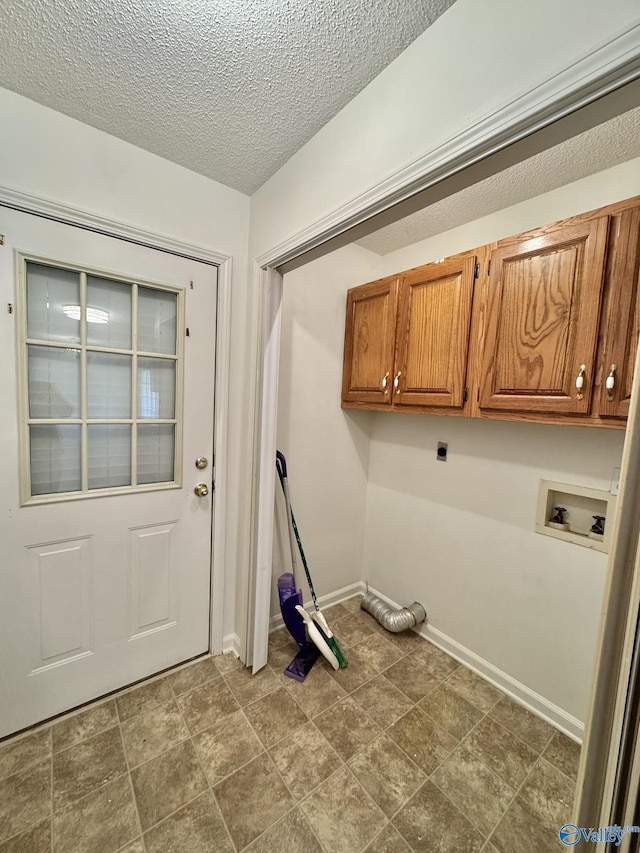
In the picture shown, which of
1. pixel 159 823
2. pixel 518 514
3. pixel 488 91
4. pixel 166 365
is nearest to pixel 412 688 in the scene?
pixel 518 514

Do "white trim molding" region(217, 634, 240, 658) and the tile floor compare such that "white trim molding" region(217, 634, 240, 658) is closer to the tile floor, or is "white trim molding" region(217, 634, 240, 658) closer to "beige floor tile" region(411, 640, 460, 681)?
the tile floor

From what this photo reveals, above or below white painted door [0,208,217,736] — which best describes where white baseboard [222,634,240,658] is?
below

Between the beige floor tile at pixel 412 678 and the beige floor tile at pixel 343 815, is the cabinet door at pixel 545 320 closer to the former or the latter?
the beige floor tile at pixel 412 678

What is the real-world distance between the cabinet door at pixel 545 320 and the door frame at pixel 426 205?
0.69 m

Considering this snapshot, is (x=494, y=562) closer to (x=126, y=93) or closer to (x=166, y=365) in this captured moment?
(x=166, y=365)

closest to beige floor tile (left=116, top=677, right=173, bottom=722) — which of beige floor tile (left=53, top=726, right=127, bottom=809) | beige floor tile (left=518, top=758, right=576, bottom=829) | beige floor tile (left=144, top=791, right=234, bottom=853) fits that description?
beige floor tile (left=53, top=726, right=127, bottom=809)

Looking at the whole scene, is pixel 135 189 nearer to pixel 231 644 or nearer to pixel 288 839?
pixel 231 644

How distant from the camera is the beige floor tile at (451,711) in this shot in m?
1.50

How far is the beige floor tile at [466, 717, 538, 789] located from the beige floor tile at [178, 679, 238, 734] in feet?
3.62

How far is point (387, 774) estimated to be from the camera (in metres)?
1.29

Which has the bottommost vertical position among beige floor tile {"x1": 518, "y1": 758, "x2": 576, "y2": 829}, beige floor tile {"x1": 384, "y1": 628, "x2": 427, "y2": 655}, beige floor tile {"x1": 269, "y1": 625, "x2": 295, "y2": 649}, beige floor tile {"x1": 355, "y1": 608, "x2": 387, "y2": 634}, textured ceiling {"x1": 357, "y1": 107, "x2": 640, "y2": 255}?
beige floor tile {"x1": 269, "y1": 625, "x2": 295, "y2": 649}

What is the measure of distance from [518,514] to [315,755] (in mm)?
1412

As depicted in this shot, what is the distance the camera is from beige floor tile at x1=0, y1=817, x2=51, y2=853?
1.03 m

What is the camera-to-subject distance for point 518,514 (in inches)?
65.8
